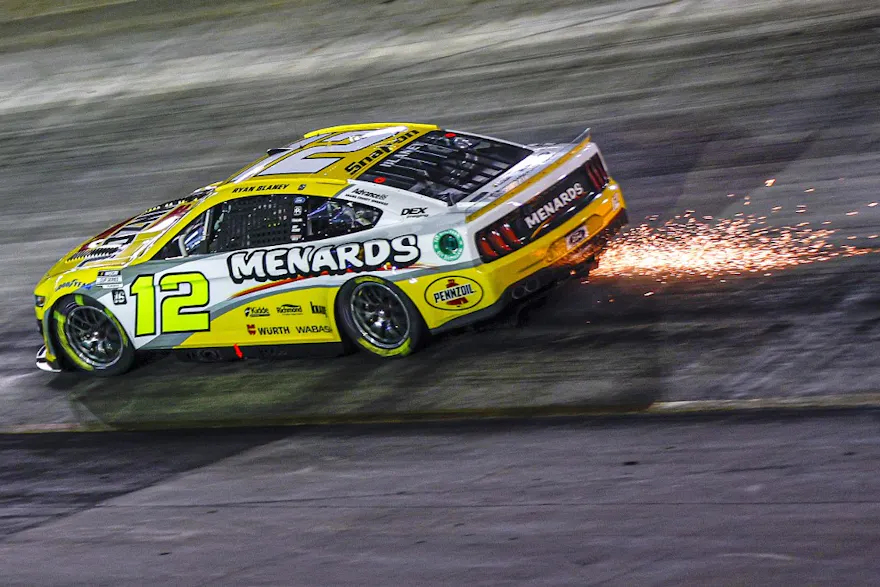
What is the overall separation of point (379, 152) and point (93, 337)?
9.43 feet

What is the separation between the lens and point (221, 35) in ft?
67.0

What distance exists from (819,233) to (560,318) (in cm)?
228

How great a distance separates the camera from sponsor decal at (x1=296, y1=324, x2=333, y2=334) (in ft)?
27.6

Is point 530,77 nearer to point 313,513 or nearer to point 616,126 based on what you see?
point 616,126

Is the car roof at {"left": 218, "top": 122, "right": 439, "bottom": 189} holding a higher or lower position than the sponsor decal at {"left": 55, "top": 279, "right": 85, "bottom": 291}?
higher

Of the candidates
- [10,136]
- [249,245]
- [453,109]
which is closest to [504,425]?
[249,245]

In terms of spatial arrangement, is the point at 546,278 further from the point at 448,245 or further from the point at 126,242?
the point at 126,242

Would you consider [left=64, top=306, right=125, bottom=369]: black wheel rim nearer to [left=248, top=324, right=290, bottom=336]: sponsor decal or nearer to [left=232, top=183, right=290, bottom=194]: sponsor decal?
[left=248, top=324, right=290, bottom=336]: sponsor decal

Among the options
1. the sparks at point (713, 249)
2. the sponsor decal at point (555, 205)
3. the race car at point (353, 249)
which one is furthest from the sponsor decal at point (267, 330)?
the sparks at point (713, 249)

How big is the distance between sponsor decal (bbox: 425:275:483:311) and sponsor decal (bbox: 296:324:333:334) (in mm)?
886

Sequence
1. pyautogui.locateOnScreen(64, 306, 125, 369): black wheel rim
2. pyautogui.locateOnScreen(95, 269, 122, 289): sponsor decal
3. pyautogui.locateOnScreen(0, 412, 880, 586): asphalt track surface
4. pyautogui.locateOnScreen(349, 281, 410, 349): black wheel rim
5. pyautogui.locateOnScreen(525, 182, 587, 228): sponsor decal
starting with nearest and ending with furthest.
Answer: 1. pyautogui.locateOnScreen(0, 412, 880, 586): asphalt track surface
2. pyautogui.locateOnScreen(525, 182, 587, 228): sponsor decal
3. pyautogui.locateOnScreen(349, 281, 410, 349): black wheel rim
4. pyautogui.locateOnScreen(95, 269, 122, 289): sponsor decal
5. pyautogui.locateOnScreen(64, 306, 125, 369): black wheel rim

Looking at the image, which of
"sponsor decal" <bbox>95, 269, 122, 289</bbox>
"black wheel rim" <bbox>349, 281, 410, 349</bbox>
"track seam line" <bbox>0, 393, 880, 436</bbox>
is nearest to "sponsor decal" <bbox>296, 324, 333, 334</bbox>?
"black wheel rim" <bbox>349, 281, 410, 349</bbox>

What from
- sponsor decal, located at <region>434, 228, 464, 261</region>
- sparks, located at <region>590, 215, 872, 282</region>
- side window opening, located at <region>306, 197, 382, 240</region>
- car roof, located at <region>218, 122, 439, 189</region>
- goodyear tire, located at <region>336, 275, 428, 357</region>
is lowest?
sparks, located at <region>590, 215, 872, 282</region>

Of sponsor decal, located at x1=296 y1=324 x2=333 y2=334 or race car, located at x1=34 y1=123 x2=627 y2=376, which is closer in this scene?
race car, located at x1=34 y1=123 x2=627 y2=376
